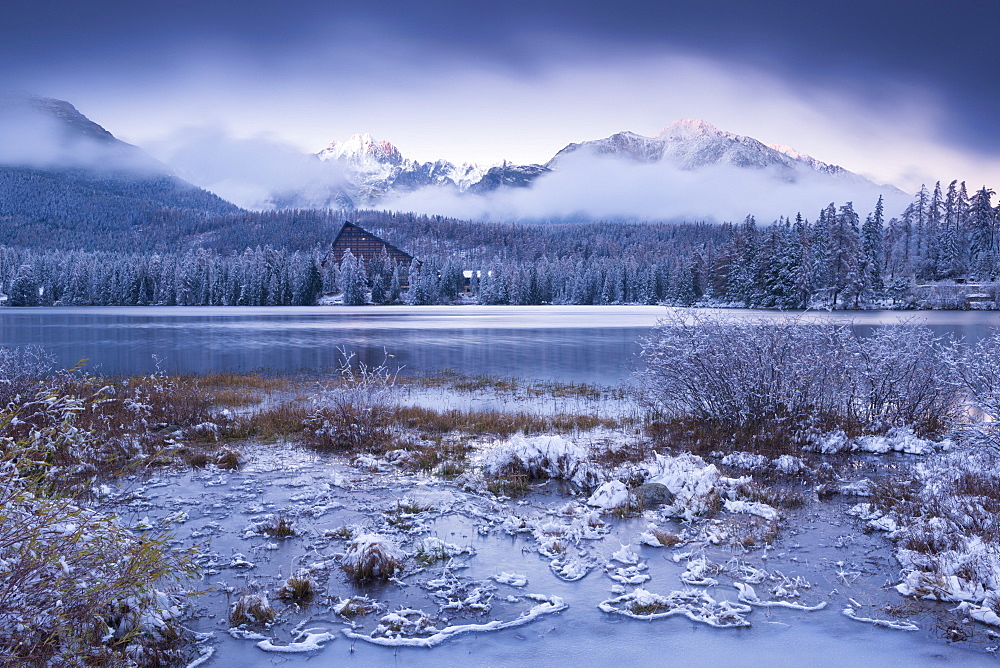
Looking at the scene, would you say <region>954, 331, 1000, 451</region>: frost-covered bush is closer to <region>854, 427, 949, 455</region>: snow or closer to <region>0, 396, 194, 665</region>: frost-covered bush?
<region>854, 427, 949, 455</region>: snow

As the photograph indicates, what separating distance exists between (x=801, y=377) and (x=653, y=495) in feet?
21.0

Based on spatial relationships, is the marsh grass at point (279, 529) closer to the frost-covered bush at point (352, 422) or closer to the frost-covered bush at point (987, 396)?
the frost-covered bush at point (352, 422)

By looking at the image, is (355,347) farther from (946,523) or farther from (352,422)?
(946,523)

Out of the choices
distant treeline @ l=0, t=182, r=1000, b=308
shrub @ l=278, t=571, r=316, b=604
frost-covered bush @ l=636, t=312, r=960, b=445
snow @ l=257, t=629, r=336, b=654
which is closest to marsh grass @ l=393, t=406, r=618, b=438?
frost-covered bush @ l=636, t=312, r=960, b=445

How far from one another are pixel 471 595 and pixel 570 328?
2109 inches

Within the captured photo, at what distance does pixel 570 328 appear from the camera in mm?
59938

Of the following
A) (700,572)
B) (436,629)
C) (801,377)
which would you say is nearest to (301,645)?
(436,629)

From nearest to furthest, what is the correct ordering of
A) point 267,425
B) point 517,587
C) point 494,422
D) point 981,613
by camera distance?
1. point 981,613
2. point 517,587
3. point 267,425
4. point 494,422

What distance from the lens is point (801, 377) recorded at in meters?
14.2

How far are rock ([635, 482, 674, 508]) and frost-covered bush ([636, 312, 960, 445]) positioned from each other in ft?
15.0

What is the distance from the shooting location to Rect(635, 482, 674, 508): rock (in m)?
9.90

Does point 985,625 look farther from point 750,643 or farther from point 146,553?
point 146,553

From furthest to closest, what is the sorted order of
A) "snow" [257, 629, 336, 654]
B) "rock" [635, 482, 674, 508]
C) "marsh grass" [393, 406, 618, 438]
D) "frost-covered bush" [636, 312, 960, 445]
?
1. "marsh grass" [393, 406, 618, 438]
2. "frost-covered bush" [636, 312, 960, 445]
3. "rock" [635, 482, 674, 508]
4. "snow" [257, 629, 336, 654]

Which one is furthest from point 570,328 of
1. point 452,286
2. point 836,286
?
point 452,286
